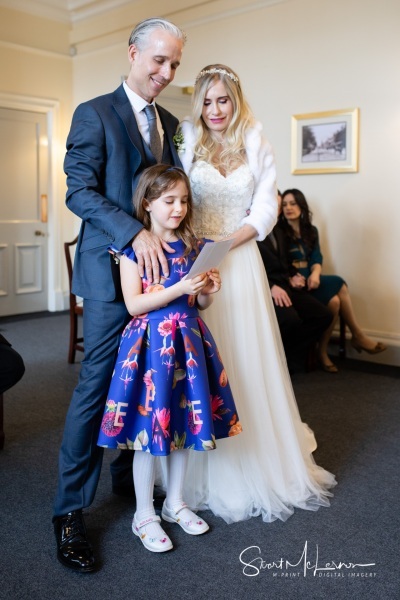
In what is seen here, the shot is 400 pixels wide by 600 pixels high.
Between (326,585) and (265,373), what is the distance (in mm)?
908

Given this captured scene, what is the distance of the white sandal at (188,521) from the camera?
2432 millimetres

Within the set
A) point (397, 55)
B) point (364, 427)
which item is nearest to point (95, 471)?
point (364, 427)

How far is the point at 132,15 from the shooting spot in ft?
22.9

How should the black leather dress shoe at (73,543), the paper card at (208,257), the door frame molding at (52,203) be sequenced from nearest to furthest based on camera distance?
the paper card at (208,257) → the black leather dress shoe at (73,543) → the door frame molding at (52,203)

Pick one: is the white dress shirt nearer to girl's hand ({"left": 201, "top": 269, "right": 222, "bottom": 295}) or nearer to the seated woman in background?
girl's hand ({"left": 201, "top": 269, "right": 222, "bottom": 295})

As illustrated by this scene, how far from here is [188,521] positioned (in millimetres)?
2447

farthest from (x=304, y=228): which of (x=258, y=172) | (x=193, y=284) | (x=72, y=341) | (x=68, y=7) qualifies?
Result: (x=68, y=7)

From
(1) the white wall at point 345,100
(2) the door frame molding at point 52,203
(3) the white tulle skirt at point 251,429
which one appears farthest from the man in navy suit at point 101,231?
(2) the door frame molding at point 52,203

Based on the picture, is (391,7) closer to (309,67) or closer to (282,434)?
(309,67)

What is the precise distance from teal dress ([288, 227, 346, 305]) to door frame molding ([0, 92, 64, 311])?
3.46 m

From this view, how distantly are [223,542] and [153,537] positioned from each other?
0.85 feet

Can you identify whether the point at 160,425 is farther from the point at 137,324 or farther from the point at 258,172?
the point at 258,172

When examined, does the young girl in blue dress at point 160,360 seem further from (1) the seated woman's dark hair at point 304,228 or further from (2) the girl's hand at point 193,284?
(1) the seated woman's dark hair at point 304,228

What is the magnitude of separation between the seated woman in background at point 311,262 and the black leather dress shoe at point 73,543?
316cm
